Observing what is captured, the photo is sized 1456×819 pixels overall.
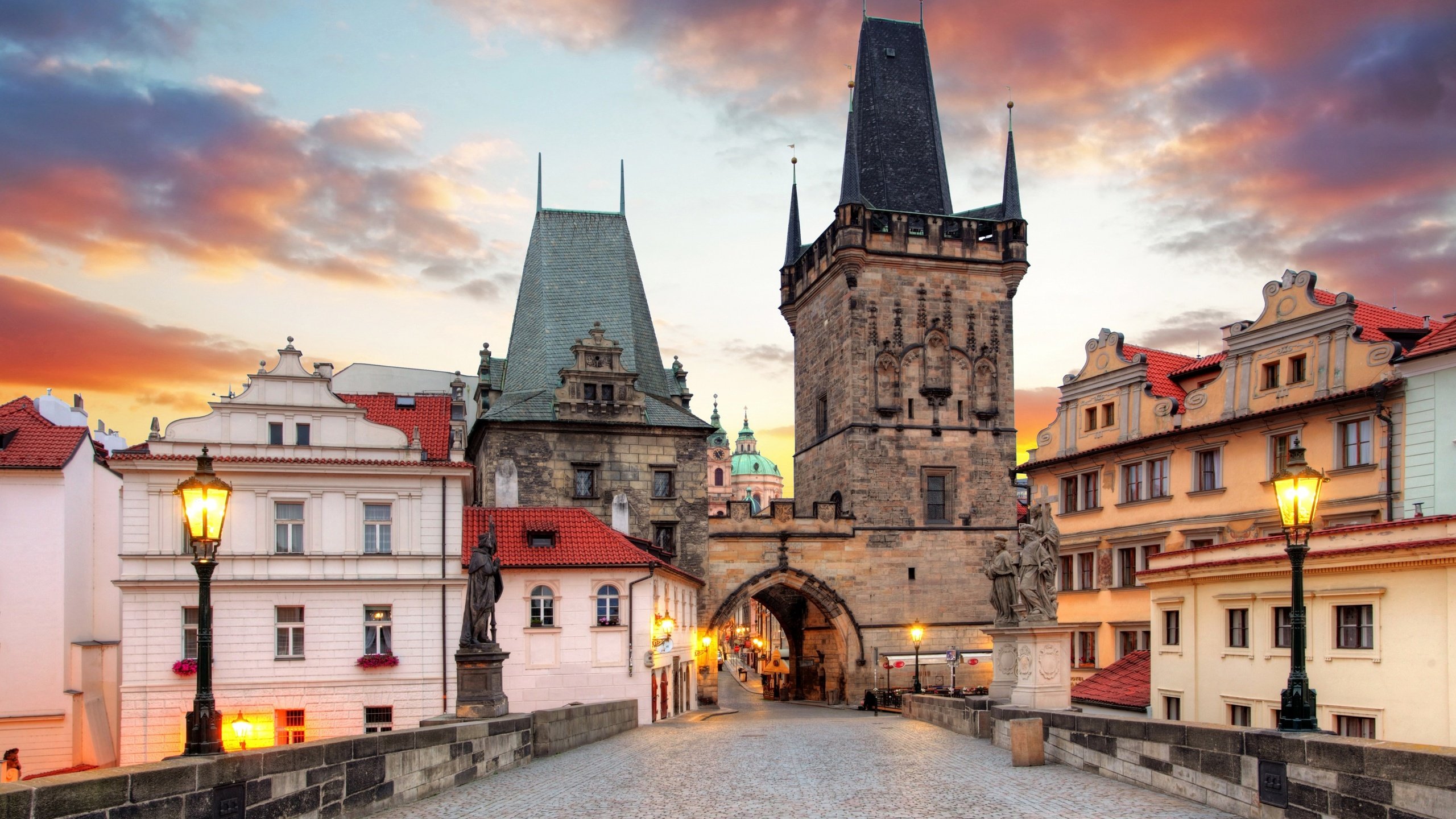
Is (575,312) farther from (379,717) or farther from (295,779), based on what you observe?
(295,779)

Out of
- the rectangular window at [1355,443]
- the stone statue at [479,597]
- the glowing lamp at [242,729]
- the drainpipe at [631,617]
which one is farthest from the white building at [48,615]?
the rectangular window at [1355,443]

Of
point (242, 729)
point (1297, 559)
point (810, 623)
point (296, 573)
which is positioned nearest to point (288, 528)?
point (296, 573)

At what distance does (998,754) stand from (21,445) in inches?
1168

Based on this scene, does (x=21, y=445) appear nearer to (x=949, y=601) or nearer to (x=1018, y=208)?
(x=949, y=601)

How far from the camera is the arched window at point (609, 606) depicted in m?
33.1

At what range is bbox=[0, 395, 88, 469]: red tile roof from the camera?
34938mm

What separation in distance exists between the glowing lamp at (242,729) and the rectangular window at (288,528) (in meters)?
4.01

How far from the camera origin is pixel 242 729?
2906 cm

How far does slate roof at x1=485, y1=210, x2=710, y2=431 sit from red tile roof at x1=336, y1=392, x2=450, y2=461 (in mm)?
4709

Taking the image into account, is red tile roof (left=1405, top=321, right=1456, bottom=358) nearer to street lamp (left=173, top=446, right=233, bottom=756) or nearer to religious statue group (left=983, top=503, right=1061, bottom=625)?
religious statue group (left=983, top=503, right=1061, bottom=625)

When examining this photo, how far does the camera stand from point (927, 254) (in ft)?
171

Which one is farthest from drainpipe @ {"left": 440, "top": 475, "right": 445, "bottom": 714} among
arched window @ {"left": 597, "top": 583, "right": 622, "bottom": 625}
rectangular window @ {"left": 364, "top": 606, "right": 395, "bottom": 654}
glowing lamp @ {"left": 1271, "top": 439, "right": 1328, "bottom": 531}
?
glowing lamp @ {"left": 1271, "top": 439, "right": 1328, "bottom": 531}

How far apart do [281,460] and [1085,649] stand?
2138 centimetres

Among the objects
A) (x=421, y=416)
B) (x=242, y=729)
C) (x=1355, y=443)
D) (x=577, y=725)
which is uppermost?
(x=421, y=416)
